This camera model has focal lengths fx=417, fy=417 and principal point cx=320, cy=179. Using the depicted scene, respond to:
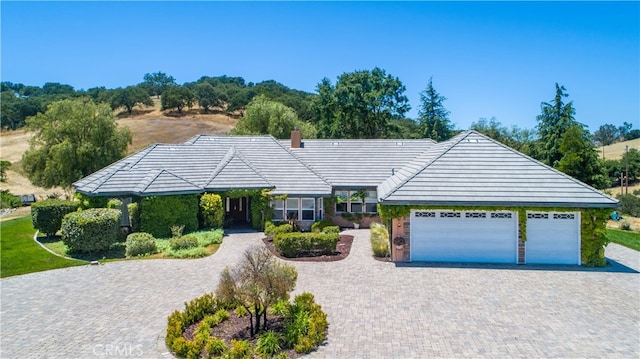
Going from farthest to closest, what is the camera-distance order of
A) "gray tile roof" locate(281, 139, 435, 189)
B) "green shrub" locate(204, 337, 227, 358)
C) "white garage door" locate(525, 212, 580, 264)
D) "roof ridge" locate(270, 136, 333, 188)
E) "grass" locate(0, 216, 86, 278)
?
"gray tile roof" locate(281, 139, 435, 189)
"roof ridge" locate(270, 136, 333, 188)
"white garage door" locate(525, 212, 580, 264)
"grass" locate(0, 216, 86, 278)
"green shrub" locate(204, 337, 227, 358)

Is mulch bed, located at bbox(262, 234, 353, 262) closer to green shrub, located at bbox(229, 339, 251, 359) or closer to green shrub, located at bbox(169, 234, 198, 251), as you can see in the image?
green shrub, located at bbox(169, 234, 198, 251)

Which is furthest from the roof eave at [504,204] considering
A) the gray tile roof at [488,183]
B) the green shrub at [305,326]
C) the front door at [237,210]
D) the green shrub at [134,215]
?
the green shrub at [134,215]

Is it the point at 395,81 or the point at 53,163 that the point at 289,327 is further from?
the point at 395,81

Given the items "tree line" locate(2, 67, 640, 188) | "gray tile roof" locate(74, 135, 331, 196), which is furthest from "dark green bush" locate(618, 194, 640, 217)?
"gray tile roof" locate(74, 135, 331, 196)

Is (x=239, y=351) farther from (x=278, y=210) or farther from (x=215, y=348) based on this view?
(x=278, y=210)

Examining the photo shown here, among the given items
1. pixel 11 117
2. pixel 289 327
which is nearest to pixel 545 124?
pixel 289 327

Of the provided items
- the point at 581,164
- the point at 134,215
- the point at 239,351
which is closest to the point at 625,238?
the point at 581,164
